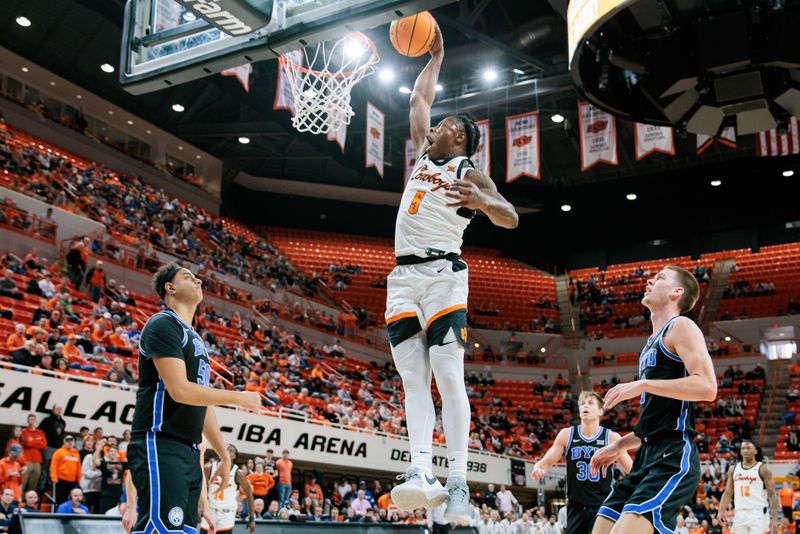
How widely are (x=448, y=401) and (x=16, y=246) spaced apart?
18.8 m

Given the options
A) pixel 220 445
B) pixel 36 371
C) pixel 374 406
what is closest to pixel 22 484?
pixel 36 371

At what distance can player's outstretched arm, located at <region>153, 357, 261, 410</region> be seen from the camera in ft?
14.2

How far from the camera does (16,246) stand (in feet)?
67.4

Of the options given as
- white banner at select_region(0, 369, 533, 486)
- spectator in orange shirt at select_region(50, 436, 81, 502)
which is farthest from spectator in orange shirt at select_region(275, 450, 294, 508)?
spectator in orange shirt at select_region(50, 436, 81, 502)

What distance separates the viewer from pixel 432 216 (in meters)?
4.85

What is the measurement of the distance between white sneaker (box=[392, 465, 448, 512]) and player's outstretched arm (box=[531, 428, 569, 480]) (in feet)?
4.86

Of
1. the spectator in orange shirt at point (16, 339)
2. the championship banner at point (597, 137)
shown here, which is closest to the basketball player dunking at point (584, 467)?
the spectator in orange shirt at point (16, 339)

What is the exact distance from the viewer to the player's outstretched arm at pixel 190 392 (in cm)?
433

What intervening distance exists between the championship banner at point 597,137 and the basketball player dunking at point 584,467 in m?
17.0

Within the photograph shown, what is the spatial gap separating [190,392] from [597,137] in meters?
21.1

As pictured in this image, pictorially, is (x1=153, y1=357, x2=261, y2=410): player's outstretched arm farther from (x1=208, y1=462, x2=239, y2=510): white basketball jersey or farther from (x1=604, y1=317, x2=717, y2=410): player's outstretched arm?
(x1=208, y1=462, x2=239, y2=510): white basketball jersey

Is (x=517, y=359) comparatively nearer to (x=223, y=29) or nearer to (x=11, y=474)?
(x=11, y=474)

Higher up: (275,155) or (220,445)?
(275,155)

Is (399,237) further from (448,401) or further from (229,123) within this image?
(229,123)
